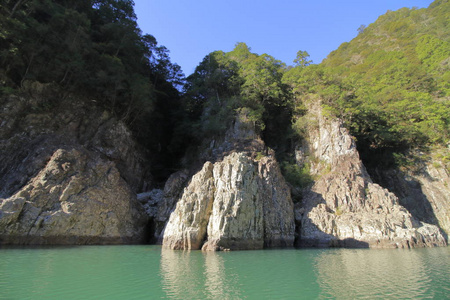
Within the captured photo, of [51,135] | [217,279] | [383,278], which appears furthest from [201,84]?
[383,278]

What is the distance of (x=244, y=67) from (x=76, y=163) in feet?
67.8

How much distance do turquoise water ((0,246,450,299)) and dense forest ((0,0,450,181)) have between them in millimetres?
15478

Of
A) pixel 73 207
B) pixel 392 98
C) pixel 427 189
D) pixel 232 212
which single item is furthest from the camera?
pixel 392 98

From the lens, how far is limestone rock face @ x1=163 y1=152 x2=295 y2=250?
54.7 ft

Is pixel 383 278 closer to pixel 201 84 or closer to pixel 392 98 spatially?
pixel 392 98

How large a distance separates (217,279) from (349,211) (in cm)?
1541

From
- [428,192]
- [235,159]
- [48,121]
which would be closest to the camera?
[235,159]

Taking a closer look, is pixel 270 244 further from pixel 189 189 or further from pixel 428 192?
pixel 428 192

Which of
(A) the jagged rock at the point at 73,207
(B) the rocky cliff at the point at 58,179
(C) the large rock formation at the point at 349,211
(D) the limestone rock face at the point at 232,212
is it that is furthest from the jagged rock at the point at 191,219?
(C) the large rock formation at the point at 349,211

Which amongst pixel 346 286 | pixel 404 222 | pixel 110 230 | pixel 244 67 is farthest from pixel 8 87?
pixel 404 222

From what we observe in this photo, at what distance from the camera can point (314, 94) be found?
30203mm

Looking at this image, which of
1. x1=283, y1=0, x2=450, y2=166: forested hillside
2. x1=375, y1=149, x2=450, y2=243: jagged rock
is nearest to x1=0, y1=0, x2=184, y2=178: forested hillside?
x1=283, y1=0, x2=450, y2=166: forested hillside

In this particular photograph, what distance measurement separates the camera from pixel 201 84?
33500 millimetres

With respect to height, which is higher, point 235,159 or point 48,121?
point 48,121
